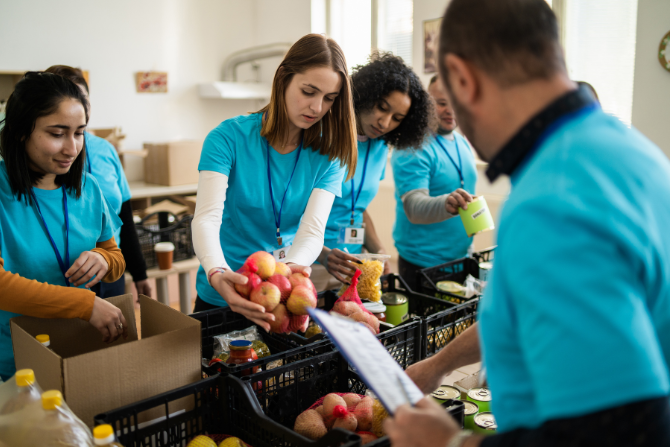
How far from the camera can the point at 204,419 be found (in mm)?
1110

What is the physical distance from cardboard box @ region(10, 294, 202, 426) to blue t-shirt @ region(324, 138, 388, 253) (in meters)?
0.98

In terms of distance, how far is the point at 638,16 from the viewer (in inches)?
125

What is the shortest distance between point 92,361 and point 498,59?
2.86 ft

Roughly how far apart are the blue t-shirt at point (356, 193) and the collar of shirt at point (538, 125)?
1486mm

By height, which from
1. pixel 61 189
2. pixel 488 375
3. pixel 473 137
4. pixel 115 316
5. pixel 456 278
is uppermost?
pixel 473 137

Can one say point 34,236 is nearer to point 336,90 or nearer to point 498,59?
point 336,90

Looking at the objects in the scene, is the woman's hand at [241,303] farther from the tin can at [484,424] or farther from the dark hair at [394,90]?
the dark hair at [394,90]

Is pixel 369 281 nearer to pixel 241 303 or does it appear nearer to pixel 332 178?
pixel 332 178

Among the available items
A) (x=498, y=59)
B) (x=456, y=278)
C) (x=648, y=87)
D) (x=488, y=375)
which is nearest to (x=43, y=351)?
(x=488, y=375)

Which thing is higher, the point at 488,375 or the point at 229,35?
the point at 229,35

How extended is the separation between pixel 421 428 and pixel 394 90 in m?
1.57

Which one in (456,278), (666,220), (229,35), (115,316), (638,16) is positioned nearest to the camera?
(666,220)

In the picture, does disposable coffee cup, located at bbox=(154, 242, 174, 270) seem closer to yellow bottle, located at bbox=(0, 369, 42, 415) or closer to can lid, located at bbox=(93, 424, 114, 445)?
yellow bottle, located at bbox=(0, 369, 42, 415)

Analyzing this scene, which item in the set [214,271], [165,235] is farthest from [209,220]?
[165,235]
